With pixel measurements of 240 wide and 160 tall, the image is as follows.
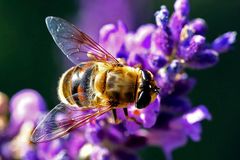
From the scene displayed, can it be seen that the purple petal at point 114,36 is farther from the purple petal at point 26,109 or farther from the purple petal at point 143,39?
the purple petal at point 26,109

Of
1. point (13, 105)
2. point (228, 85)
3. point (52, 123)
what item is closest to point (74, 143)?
point (52, 123)

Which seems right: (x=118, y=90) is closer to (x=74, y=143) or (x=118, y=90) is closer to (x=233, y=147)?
(x=74, y=143)

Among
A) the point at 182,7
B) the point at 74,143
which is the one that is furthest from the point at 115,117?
the point at 182,7

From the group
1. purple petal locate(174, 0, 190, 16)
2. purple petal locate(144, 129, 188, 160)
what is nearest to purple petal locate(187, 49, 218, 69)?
purple petal locate(174, 0, 190, 16)

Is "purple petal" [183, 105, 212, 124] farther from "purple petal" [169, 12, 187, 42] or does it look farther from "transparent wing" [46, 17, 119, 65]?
"transparent wing" [46, 17, 119, 65]

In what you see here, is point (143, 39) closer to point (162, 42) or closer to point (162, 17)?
point (162, 42)


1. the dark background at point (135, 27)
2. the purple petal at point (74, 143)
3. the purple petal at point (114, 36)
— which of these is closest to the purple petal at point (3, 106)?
the purple petal at point (74, 143)

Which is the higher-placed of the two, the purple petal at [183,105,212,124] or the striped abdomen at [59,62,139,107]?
the striped abdomen at [59,62,139,107]
